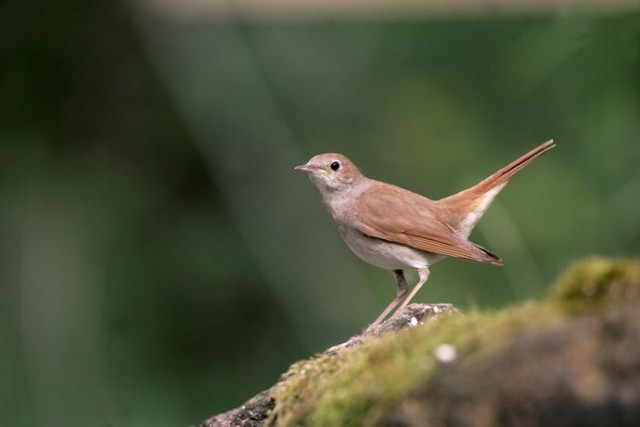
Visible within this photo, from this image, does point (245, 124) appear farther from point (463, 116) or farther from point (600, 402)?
point (600, 402)

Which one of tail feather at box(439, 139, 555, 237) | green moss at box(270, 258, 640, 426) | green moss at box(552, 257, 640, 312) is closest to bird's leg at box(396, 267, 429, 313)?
tail feather at box(439, 139, 555, 237)

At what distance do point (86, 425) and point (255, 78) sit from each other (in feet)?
7.82

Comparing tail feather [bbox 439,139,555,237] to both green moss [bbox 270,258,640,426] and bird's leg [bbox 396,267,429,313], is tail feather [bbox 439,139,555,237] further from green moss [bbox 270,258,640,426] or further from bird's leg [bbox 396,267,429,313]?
green moss [bbox 270,258,640,426]

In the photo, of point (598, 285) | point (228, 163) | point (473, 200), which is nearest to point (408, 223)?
point (473, 200)

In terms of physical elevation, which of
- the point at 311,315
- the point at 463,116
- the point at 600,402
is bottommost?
the point at 600,402

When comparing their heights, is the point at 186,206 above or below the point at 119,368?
above

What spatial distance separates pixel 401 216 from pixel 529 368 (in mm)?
3522

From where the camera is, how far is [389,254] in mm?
5367

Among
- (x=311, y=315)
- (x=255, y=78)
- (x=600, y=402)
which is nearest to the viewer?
(x=600, y=402)

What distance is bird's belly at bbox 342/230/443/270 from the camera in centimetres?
537

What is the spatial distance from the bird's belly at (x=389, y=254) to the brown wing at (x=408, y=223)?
1.5 inches

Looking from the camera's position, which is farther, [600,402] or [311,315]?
[311,315]

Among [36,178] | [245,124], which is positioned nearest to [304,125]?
[245,124]

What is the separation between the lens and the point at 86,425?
627cm
